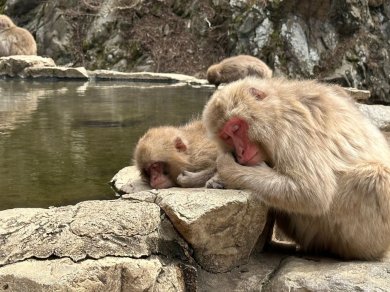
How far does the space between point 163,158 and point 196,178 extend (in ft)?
0.85

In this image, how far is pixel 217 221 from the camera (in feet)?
7.85

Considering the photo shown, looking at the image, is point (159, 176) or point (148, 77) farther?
point (148, 77)

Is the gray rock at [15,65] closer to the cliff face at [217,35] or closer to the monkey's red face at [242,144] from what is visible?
the cliff face at [217,35]

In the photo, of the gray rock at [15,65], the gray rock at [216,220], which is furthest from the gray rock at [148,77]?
the gray rock at [216,220]

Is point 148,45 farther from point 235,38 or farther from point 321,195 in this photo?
point 321,195

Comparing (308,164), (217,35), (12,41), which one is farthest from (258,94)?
(217,35)

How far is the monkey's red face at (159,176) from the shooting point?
323 cm

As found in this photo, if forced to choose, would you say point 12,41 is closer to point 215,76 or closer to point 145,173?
point 215,76

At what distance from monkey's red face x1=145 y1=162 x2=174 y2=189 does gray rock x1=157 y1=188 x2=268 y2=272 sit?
0.65 m

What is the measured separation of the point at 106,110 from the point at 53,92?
248cm

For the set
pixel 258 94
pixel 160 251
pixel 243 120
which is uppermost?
pixel 258 94

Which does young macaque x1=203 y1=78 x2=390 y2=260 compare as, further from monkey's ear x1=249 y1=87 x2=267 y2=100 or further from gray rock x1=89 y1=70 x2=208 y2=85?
gray rock x1=89 y1=70 x2=208 y2=85

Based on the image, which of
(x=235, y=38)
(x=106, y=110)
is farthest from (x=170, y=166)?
(x=235, y=38)

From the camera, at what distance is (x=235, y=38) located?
15602 mm
